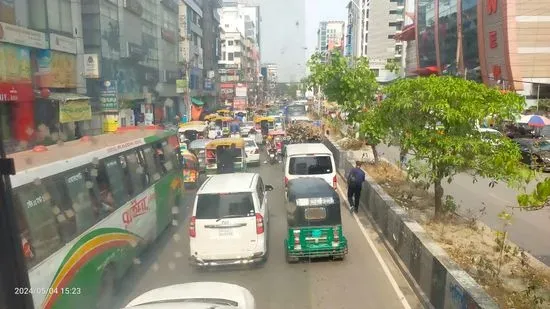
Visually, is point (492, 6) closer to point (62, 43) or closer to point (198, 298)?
point (62, 43)

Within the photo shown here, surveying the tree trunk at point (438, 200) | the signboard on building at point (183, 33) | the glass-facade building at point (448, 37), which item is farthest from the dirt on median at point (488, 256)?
the glass-facade building at point (448, 37)

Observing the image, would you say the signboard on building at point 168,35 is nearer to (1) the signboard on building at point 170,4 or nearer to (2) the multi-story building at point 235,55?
(1) the signboard on building at point 170,4

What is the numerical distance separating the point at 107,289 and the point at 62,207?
1.71 metres

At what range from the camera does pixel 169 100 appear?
44062mm

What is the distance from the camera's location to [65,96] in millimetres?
21266

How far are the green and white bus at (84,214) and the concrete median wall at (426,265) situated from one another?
449 centimetres

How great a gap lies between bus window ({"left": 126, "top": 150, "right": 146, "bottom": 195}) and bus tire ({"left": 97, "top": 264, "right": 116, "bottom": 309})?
2.00 metres

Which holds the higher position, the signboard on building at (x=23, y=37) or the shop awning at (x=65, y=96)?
the signboard on building at (x=23, y=37)

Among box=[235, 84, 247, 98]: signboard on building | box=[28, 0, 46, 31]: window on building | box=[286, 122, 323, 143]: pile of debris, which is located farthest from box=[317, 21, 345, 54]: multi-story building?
box=[235, 84, 247, 98]: signboard on building

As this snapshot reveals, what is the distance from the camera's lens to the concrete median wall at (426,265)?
213 inches

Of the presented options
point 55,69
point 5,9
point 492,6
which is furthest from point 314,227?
point 492,6

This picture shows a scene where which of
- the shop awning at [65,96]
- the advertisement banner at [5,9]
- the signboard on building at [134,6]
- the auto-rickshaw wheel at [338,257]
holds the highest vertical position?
the signboard on building at [134,6]

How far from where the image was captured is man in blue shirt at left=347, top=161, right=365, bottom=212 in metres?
12.2

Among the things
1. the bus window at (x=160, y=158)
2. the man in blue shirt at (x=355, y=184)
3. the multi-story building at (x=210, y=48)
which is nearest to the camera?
the bus window at (x=160, y=158)
